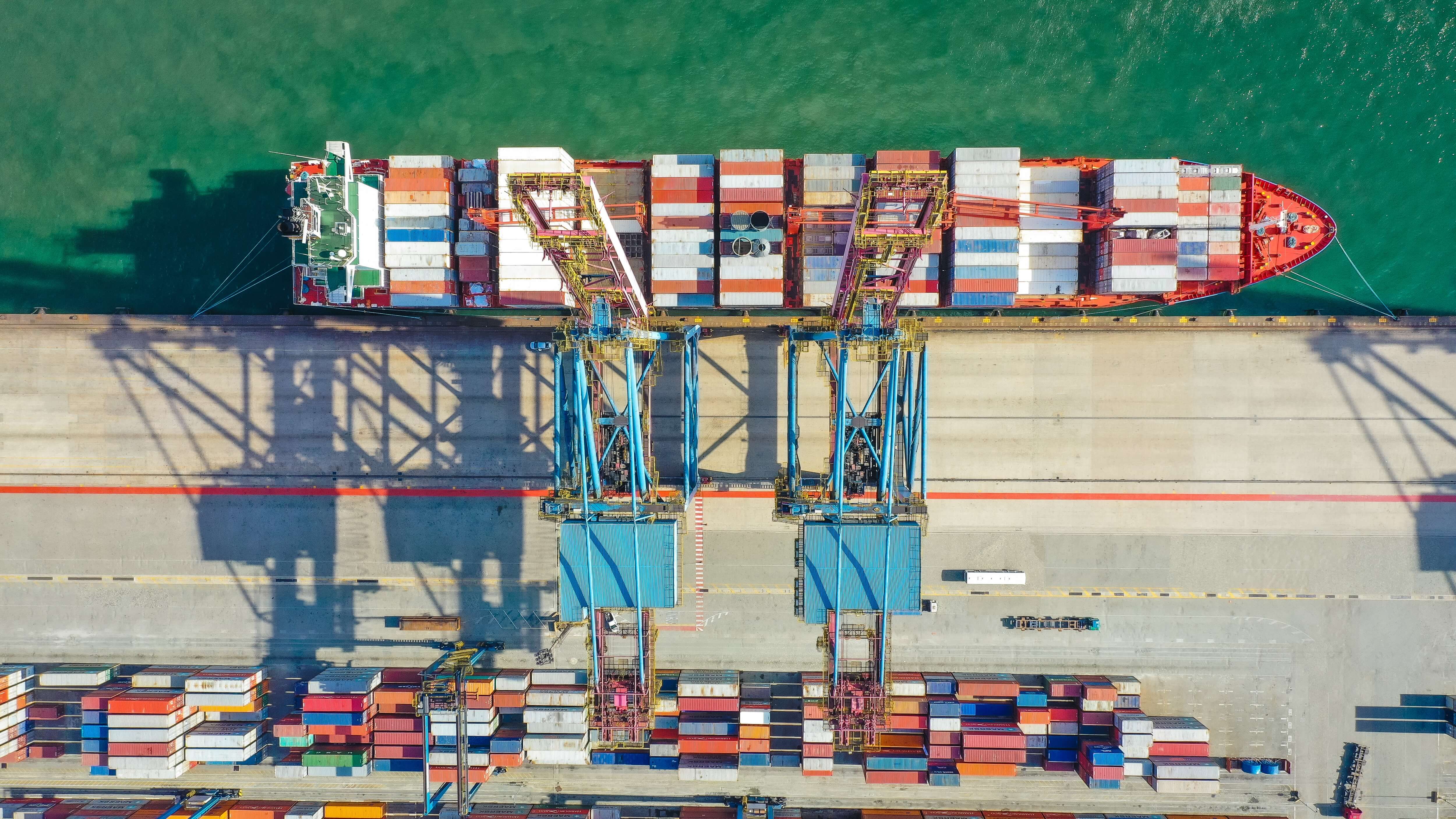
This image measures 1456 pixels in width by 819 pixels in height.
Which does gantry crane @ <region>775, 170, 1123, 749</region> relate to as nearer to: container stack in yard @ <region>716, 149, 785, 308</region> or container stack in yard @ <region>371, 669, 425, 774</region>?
container stack in yard @ <region>716, 149, 785, 308</region>

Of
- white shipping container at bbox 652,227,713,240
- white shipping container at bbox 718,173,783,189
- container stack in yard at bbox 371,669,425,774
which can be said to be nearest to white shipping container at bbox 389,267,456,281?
white shipping container at bbox 652,227,713,240

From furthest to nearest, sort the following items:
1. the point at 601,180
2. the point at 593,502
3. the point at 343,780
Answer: the point at 343,780 → the point at 601,180 → the point at 593,502

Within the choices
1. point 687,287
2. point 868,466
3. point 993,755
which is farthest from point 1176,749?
point 687,287

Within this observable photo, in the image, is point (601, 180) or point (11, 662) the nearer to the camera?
→ point (601, 180)

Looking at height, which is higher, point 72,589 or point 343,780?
point 72,589

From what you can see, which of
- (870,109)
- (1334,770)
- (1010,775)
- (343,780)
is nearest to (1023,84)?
(870,109)

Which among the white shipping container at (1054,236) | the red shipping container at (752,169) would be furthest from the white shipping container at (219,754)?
the white shipping container at (1054,236)

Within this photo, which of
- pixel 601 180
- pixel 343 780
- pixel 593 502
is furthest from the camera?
pixel 343 780

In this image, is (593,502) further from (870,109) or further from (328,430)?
(870,109)
